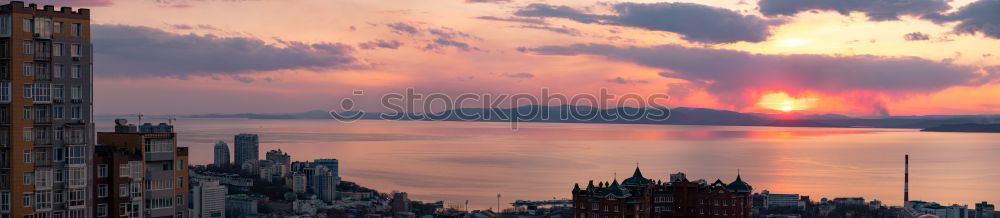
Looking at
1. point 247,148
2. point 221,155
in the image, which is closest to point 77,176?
point 221,155

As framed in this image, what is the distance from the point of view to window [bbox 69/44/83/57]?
944 centimetres

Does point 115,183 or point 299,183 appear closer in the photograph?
point 115,183

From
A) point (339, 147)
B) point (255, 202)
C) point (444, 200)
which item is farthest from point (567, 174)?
point (339, 147)

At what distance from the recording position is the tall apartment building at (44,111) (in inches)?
359

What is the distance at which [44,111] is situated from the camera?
30.6 ft

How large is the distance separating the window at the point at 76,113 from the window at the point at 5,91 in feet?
2.03

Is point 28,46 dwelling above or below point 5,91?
above

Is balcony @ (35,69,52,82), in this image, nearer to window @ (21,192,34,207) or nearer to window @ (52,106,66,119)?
window @ (52,106,66,119)

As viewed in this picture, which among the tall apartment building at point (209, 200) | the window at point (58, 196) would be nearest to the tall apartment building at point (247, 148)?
the tall apartment building at point (209, 200)

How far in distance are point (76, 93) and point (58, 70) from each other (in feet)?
0.99

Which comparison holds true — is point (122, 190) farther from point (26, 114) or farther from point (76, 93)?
point (26, 114)

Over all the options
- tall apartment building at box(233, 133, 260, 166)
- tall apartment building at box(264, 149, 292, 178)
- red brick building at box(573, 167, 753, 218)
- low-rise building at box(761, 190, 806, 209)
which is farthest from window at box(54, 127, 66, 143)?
tall apartment building at box(233, 133, 260, 166)

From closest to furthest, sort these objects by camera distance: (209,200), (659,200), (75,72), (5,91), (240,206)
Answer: (5,91) < (75,72) < (659,200) < (209,200) < (240,206)

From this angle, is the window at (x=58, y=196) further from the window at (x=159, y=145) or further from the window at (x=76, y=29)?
the window at (x=76, y=29)
